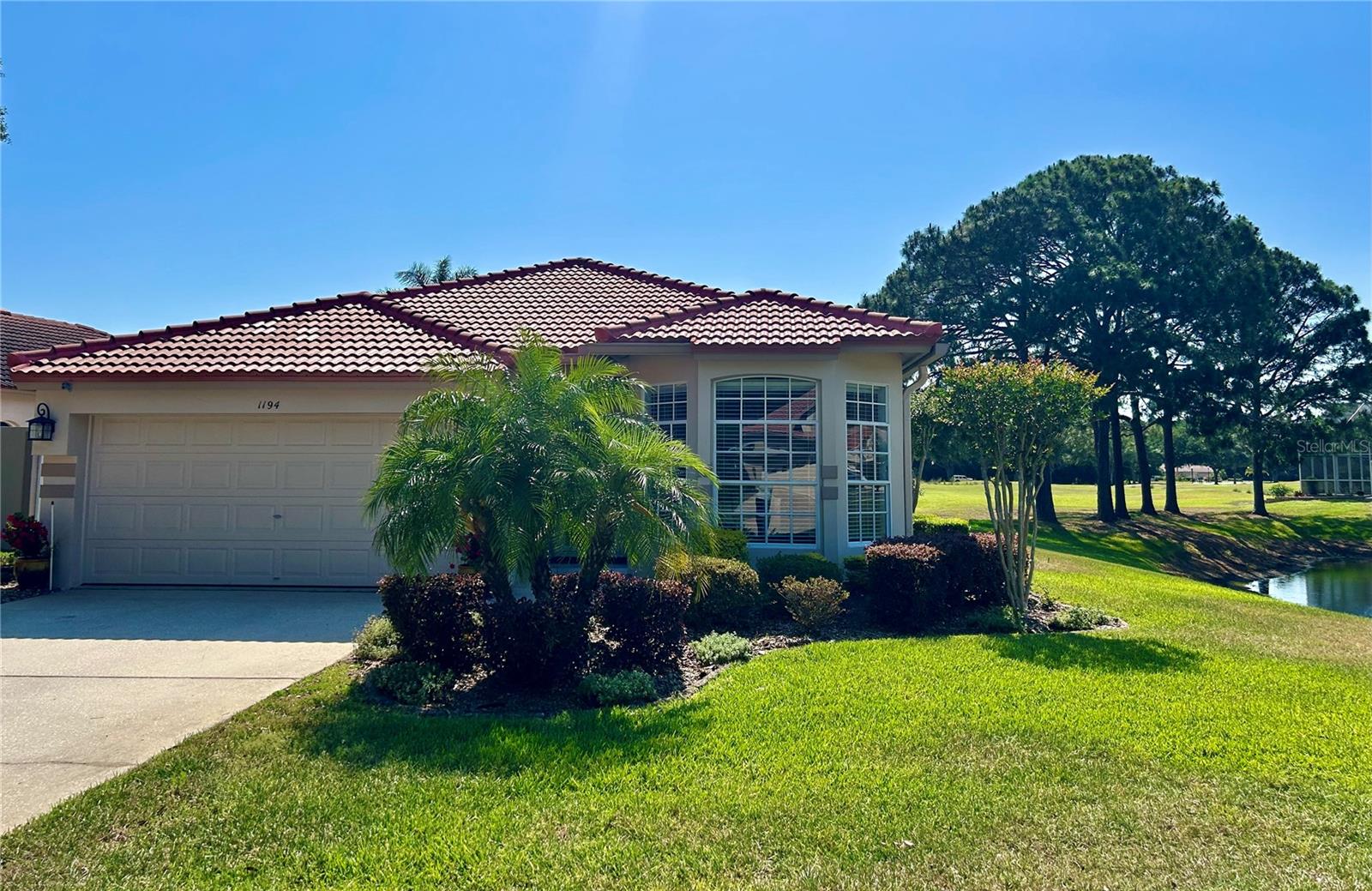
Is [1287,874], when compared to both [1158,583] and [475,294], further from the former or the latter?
[475,294]

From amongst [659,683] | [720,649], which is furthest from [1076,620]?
[659,683]

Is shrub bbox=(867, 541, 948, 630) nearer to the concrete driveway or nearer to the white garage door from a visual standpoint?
the concrete driveway

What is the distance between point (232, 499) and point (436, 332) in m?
3.90

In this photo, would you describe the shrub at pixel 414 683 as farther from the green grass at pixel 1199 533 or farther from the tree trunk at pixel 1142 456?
the tree trunk at pixel 1142 456

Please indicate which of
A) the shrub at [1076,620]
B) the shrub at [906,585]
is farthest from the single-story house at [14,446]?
the shrub at [1076,620]

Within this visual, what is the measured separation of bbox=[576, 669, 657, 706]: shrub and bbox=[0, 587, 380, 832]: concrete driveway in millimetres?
2704

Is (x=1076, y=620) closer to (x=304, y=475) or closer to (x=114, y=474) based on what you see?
(x=304, y=475)

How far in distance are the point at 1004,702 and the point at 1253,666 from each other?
11.5 ft

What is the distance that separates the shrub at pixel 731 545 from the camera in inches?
395

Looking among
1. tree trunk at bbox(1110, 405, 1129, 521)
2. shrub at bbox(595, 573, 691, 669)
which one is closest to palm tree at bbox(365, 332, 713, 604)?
shrub at bbox(595, 573, 691, 669)

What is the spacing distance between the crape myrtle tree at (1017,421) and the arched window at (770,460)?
206 centimetres

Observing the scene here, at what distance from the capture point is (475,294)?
15227 mm

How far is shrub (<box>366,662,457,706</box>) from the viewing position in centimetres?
628

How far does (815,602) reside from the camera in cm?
880
